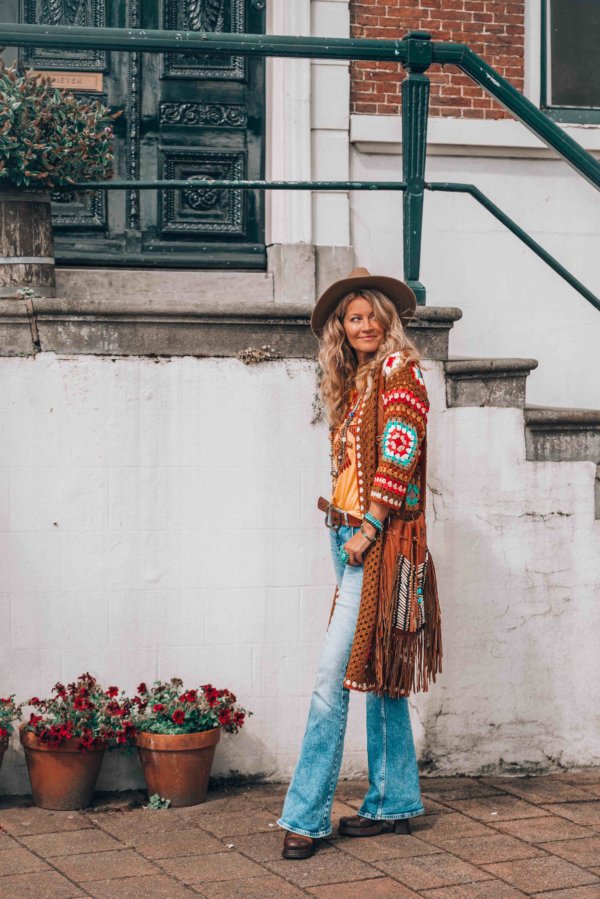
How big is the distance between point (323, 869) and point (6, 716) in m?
1.39

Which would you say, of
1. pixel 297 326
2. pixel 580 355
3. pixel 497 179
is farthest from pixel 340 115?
pixel 297 326

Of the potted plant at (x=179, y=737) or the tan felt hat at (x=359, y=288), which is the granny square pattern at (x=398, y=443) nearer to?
the tan felt hat at (x=359, y=288)

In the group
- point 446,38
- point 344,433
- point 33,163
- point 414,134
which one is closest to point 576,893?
point 344,433

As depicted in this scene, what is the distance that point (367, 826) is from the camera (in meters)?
4.78

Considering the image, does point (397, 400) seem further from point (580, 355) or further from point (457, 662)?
point (580, 355)

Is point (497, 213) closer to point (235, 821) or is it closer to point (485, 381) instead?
point (485, 381)

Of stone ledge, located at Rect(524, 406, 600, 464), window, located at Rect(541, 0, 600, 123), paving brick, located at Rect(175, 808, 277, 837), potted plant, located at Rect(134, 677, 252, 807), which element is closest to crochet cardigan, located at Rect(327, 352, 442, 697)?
paving brick, located at Rect(175, 808, 277, 837)

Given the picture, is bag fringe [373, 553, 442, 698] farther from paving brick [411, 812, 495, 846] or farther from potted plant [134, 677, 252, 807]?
potted plant [134, 677, 252, 807]

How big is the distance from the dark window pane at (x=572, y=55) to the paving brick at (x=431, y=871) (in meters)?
5.12

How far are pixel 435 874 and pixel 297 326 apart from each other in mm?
2213

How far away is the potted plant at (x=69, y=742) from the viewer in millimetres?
5008

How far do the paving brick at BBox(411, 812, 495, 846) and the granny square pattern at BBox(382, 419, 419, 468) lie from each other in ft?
4.44

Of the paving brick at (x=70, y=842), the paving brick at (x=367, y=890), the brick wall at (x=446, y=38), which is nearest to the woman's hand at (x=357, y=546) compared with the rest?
the paving brick at (x=367, y=890)

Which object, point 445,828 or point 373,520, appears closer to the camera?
point 373,520
